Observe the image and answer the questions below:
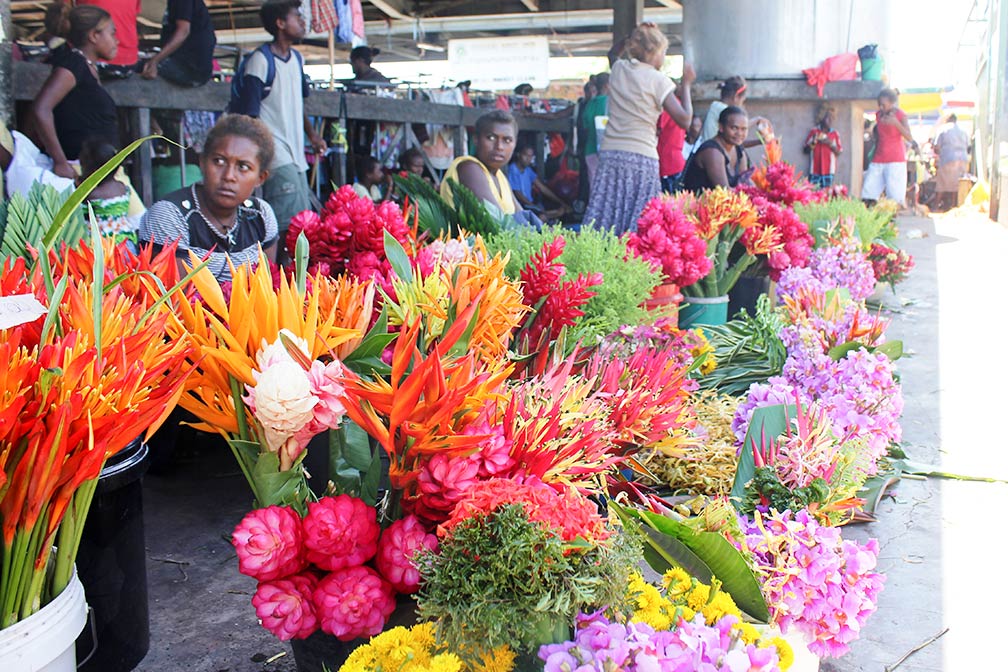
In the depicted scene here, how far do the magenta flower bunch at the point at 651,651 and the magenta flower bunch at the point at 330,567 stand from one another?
289 mm

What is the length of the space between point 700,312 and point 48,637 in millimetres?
3442

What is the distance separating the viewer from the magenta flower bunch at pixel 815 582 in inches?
57.2

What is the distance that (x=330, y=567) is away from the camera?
4.56 feet

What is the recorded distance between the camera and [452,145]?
8852 mm

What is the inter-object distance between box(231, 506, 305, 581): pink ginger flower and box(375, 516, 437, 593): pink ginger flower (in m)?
0.13

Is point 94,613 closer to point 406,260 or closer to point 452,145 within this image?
point 406,260

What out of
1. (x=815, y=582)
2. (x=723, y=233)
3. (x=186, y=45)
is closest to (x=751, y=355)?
(x=723, y=233)

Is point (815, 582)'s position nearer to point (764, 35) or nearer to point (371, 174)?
point (371, 174)

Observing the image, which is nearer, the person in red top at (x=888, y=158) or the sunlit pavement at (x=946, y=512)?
the sunlit pavement at (x=946, y=512)

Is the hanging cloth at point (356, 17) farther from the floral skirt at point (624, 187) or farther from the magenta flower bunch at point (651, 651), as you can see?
the magenta flower bunch at point (651, 651)

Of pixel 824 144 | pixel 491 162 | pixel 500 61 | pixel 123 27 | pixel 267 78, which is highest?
pixel 500 61

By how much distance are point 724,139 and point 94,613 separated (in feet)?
17.0

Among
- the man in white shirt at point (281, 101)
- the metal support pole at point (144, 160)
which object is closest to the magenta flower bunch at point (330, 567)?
the man in white shirt at point (281, 101)

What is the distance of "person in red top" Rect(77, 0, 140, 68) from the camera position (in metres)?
5.62
